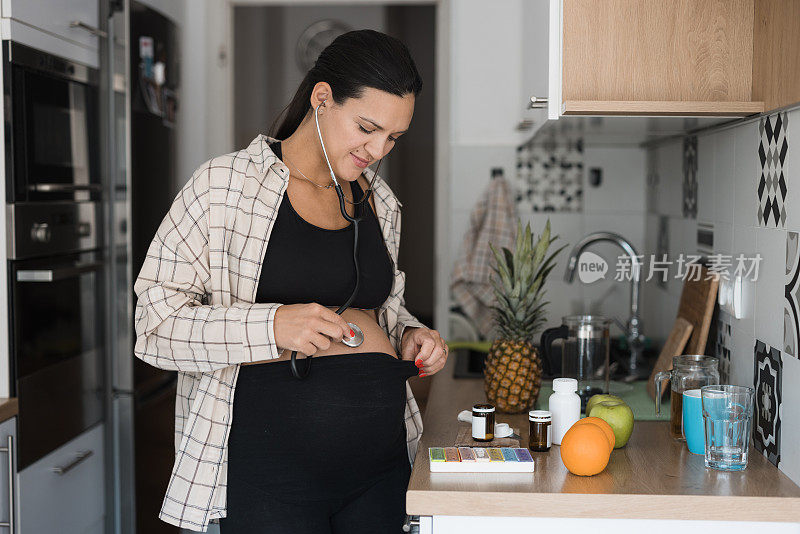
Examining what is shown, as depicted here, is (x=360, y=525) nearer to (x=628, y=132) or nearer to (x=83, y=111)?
(x=628, y=132)

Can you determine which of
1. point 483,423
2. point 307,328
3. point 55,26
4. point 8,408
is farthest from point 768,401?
point 55,26

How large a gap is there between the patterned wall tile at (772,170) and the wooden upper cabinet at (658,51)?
0.08 meters

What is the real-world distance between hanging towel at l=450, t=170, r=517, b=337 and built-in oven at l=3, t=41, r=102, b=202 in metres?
1.31

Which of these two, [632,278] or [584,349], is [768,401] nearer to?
[584,349]

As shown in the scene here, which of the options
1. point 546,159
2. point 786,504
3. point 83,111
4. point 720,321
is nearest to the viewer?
point 786,504

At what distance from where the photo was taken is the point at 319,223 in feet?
4.66

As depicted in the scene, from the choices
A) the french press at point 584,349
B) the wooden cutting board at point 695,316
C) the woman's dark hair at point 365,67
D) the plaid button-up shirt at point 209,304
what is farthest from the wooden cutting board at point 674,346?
the plaid button-up shirt at point 209,304

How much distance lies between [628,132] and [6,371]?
1557 millimetres

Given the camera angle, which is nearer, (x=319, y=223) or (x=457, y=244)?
(x=319, y=223)

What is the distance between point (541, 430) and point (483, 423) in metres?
0.11

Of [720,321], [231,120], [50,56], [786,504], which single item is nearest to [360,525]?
[786,504]

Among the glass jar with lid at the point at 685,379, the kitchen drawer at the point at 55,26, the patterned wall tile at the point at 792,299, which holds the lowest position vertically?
the glass jar with lid at the point at 685,379

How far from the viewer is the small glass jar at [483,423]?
4.83ft

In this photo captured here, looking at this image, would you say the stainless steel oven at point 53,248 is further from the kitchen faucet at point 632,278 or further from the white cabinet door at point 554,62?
the kitchen faucet at point 632,278
